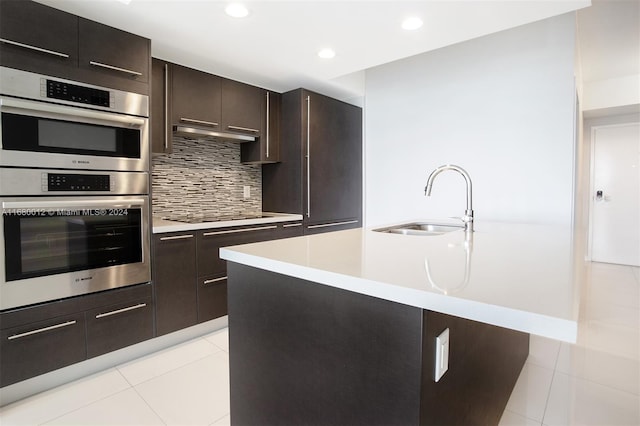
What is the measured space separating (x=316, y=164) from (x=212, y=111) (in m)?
1.12

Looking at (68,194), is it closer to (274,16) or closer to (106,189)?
(106,189)

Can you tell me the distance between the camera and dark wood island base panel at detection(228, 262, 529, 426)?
89cm

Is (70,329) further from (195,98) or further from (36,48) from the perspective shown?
(195,98)

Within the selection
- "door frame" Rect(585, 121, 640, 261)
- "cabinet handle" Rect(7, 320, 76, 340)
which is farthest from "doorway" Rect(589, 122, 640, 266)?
"cabinet handle" Rect(7, 320, 76, 340)

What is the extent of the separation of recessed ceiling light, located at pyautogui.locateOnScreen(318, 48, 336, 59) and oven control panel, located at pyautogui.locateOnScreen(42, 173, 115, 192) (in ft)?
5.63

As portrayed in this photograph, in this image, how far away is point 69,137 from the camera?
1993 mm

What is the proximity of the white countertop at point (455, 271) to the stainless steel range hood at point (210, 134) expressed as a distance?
1747 millimetres

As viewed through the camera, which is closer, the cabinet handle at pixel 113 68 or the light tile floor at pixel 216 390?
the light tile floor at pixel 216 390

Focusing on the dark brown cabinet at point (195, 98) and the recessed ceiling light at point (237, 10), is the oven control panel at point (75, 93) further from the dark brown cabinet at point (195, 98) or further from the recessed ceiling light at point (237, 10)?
the recessed ceiling light at point (237, 10)

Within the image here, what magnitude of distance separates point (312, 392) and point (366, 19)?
80.3 inches

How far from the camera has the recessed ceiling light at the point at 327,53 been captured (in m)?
2.57

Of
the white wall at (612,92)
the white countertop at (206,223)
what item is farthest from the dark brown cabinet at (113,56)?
the white wall at (612,92)

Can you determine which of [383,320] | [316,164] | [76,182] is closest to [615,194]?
[316,164]

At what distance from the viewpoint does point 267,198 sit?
3727 mm
